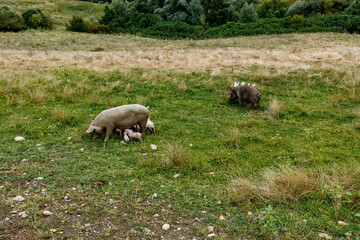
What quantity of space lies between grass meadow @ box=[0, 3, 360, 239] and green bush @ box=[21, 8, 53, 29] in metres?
38.6

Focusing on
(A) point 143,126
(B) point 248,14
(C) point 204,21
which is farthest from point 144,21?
(A) point 143,126

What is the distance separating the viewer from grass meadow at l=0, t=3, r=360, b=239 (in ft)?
12.0

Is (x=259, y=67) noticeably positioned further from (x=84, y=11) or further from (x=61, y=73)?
(x=84, y=11)

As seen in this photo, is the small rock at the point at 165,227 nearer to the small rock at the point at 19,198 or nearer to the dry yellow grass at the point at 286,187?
the dry yellow grass at the point at 286,187

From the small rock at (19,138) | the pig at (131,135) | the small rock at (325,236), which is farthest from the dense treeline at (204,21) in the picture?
the small rock at (325,236)

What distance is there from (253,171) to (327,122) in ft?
15.6

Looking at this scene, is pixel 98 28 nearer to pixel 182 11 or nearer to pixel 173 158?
pixel 182 11

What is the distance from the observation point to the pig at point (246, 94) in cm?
945

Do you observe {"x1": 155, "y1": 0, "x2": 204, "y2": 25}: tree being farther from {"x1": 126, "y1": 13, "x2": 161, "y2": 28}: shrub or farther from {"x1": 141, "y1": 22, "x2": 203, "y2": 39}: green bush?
{"x1": 141, "y1": 22, "x2": 203, "y2": 39}: green bush

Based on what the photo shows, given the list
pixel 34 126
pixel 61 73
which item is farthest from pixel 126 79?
pixel 34 126

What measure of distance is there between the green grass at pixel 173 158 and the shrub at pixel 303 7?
49.6 metres

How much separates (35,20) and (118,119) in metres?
48.5

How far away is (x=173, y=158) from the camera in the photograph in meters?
5.49

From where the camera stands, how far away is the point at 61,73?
13.6 metres
